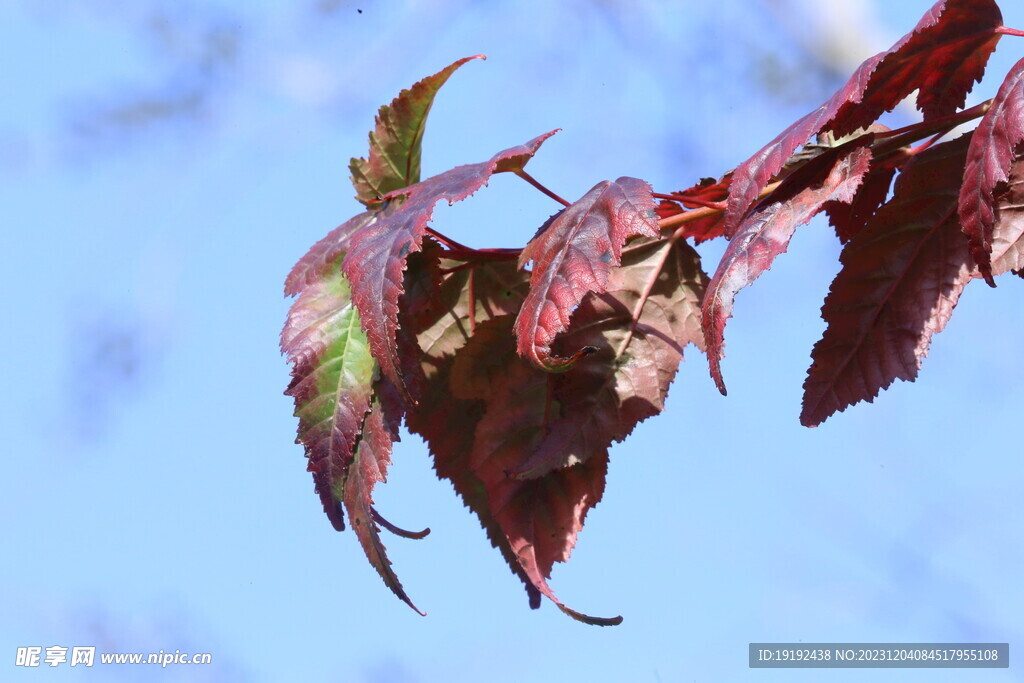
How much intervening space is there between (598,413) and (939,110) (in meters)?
0.17

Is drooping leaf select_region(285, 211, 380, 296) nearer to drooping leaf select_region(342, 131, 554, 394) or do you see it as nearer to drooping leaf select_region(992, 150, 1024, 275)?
drooping leaf select_region(342, 131, 554, 394)

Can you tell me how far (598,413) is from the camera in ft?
1.31

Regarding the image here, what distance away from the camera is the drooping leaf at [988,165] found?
312mm

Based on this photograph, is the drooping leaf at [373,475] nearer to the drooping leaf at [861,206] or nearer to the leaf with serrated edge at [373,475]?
the leaf with serrated edge at [373,475]

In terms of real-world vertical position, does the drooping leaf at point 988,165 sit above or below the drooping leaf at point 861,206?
below

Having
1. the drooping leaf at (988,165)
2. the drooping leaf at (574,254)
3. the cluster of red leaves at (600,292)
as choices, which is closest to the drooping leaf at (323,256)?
the cluster of red leaves at (600,292)

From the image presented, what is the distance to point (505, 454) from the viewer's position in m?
0.40

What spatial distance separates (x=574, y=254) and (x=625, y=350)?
0.08m

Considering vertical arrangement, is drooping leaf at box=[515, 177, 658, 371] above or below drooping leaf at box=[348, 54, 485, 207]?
below

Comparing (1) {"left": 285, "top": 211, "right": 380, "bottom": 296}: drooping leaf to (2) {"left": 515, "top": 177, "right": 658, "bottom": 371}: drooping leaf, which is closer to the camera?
(2) {"left": 515, "top": 177, "right": 658, "bottom": 371}: drooping leaf

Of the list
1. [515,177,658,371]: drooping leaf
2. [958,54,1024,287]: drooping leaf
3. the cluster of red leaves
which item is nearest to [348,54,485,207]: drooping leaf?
the cluster of red leaves

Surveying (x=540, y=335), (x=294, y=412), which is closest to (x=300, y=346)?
(x=294, y=412)

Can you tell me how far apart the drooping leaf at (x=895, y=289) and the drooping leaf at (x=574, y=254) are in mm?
79

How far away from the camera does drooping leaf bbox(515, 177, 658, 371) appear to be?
1.06ft
